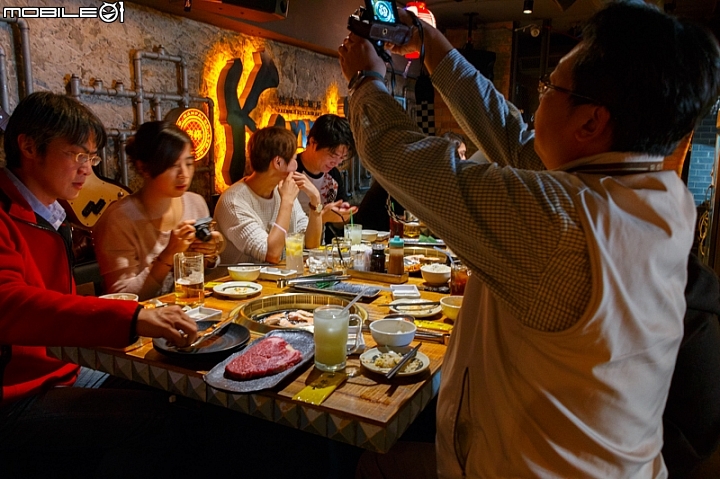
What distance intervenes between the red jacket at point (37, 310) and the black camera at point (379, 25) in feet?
3.27

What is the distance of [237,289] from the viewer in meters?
2.18

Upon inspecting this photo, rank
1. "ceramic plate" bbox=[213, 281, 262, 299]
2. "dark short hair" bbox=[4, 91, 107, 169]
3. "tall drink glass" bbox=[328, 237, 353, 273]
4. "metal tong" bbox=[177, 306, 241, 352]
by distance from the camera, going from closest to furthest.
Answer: "metal tong" bbox=[177, 306, 241, 352] → "dark short hair" bbox=[4, 91, 107, 169] → "ceramic plate" bbox=[213, 281, 262, 299] → "tall drink glass" bbox=[328, 237, 353, 273]

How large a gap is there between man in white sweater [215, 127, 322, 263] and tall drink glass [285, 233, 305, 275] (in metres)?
0.30

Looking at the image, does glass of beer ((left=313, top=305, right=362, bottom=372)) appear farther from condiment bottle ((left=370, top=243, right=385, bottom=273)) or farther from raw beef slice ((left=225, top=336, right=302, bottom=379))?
condiment bottle ((left=370, top=243, right=385, bottom=273))

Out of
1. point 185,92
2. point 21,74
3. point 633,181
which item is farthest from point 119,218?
point 633,181

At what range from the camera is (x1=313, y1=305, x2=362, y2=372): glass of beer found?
4.67 feet

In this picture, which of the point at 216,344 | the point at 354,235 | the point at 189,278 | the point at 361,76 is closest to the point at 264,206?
the point at 354,235

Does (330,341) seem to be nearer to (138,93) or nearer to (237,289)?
(237,289)

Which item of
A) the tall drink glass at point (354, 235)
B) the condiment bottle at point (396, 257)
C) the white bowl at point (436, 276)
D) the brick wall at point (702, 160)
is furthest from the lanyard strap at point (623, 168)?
the brick wall at point (702, 160)

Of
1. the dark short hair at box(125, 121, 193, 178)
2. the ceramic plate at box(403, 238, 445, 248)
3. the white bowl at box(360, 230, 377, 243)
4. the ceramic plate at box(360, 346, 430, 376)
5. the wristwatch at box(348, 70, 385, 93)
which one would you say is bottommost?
the ceramic plate at box(360, 346, 430, 376)

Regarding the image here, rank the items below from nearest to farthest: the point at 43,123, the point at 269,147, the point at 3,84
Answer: the point at 43,123, the point at 3,84, the point at 269,147

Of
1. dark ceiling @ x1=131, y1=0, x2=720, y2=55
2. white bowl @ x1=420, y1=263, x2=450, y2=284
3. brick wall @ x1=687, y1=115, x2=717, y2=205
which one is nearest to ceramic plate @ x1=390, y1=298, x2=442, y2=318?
white bowl @ x1=420, y1=263, x2=450, y2=284

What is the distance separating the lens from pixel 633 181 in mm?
920

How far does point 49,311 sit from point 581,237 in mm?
1387
